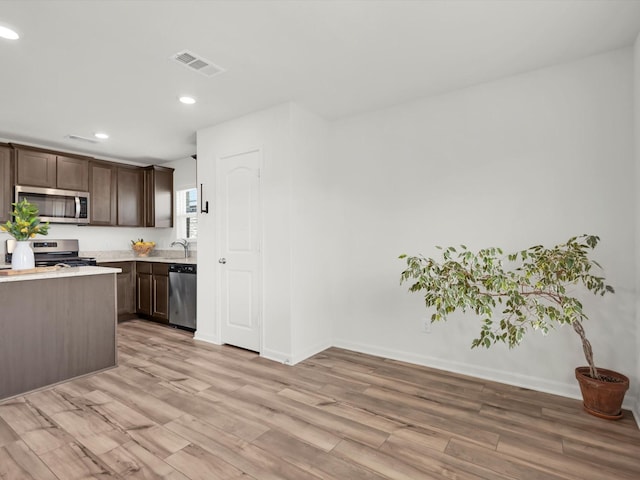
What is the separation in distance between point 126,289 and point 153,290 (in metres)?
0.49

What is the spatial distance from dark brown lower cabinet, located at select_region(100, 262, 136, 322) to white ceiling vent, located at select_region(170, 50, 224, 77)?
11.1 ft

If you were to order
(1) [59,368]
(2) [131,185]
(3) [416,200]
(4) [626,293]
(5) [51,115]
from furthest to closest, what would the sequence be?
(2) [131,185]
(5) [51,115]
(3) [416,200]
(1) [59,368]
(4) [626,293]

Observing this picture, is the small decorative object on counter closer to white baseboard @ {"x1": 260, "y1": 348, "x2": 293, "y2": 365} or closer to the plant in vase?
the plant in vase

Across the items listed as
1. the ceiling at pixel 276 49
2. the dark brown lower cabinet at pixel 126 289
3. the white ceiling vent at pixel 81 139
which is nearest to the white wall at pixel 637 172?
the ceiling at pixel 276 49

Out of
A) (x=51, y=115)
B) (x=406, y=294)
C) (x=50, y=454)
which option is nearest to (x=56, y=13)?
(x=51, y=115)

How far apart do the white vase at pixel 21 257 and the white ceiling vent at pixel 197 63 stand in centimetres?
190

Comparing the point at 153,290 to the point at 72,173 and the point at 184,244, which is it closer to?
the point at 184,244

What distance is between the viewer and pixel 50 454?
74.2 inches

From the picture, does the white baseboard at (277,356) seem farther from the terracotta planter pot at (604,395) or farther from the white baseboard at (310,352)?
the terracotta planter pot at (604,395)

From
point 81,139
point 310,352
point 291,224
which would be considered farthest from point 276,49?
point 81,139

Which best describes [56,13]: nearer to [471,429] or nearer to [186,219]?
[471,429]

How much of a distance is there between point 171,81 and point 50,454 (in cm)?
261

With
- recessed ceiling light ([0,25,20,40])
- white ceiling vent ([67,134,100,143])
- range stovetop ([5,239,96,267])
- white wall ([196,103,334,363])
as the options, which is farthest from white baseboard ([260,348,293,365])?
white ceiling vent ([67,134,100,143])

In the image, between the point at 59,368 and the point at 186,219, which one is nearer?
the point at 59,368
